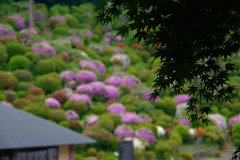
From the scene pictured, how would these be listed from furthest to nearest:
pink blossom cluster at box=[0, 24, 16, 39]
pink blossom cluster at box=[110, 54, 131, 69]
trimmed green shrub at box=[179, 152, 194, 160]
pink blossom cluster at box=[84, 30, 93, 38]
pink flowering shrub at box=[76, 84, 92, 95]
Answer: pink blossom cluster at box=[84, 30, 93, 38] → pink blossom cluster at box=[110, 54, 131, 69] → pink blossom cluster at box=[0, 24, 16, 39] → pink flowering shrub at box=[76, 84, 92, 95] → trimmed green shrub at box=[179, 152, 194, 160]

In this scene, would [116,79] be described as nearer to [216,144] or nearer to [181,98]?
[181,98]

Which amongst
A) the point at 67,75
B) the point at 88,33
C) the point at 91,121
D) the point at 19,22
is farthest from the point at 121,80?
the point at 19,22

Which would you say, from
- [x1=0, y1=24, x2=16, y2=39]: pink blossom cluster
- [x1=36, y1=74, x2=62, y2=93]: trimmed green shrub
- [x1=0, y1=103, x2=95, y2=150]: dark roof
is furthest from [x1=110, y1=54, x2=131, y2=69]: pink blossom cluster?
[x1=0, y1=103, x2=95, y2=150]: dark roof

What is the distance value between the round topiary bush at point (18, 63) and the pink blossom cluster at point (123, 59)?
11.6 meters

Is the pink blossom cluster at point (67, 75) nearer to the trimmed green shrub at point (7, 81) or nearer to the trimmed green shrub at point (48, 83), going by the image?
the trimmed green shrub at point (48, 83)

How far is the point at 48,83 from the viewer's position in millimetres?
32500

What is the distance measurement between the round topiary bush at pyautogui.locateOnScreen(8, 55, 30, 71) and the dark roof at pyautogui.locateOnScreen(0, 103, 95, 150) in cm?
1624

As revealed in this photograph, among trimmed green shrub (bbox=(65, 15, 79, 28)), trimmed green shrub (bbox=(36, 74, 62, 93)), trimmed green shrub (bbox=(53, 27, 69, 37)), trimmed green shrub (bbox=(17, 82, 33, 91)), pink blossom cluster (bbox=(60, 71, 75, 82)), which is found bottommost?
trimmed green shrub (bbox=(17, 82, 33, 91))

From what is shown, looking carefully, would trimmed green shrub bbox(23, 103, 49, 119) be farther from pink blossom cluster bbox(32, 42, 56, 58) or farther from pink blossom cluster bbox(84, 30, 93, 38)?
pink blossom cluster bbox(84, 30, 93, 38)

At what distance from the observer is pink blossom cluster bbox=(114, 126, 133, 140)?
27.7 meters

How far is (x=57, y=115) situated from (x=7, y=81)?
224 inches

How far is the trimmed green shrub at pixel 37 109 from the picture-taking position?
87.2ft

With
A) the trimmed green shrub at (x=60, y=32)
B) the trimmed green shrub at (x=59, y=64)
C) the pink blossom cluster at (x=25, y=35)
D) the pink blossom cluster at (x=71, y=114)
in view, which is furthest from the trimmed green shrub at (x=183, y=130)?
the trimmed green shrub at (x=60, y=32)

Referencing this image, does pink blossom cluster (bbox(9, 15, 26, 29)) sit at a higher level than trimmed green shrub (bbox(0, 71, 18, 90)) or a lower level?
higher
